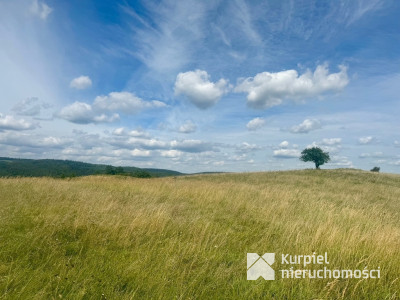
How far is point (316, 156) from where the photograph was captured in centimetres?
6400

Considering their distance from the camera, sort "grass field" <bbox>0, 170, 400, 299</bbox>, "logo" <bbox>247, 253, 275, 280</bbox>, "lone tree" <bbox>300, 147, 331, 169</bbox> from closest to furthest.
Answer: "grass field" <bbox>0, 170, 400, 299</bbox> < "logo" <bbox>247, 253, 275, 280</bbox> < "lone tree" <bbox>300, 147, 331, 169</bbox>

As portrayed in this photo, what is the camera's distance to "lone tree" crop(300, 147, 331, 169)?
63875mm

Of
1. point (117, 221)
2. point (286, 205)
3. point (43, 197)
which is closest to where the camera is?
point (117, 221)

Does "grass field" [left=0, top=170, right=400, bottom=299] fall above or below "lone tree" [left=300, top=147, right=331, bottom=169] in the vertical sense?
below

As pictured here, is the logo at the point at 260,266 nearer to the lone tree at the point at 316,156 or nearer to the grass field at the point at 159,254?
the grass field at the point at 159,254

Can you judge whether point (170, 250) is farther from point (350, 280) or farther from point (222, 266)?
point (350, 280)

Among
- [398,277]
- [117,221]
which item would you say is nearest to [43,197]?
[117,221]

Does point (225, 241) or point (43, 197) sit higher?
point (43, 197)

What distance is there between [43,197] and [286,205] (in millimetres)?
8606

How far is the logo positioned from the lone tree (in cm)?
6587

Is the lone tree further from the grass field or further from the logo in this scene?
the logo

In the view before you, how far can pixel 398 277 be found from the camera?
13.0ft

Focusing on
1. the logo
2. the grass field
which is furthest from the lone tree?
the logo

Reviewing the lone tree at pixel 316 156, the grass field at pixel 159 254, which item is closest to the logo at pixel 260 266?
the grass field at pixel 159 254
